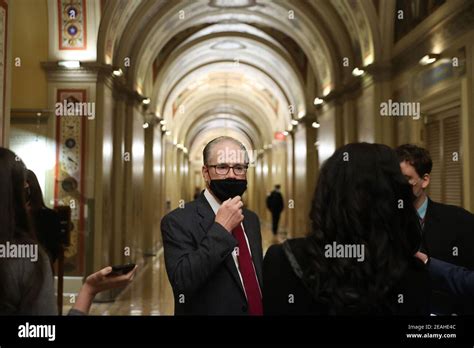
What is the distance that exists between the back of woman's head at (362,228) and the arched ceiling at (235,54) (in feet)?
10.6

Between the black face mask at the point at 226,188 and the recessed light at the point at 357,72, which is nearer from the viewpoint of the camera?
the black face mask at the point at 226,188

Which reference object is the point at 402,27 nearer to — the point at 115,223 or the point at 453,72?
the point at 453,72

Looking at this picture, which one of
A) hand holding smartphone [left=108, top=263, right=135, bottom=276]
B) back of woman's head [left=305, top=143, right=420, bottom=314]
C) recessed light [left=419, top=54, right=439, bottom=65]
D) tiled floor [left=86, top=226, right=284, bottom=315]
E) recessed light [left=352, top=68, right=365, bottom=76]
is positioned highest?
recessed light [left=352, top=68, right=365, bottom=76]

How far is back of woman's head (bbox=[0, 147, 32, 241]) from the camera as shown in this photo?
202cm

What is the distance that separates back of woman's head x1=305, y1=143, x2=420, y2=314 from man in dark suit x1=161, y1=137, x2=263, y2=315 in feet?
1.81

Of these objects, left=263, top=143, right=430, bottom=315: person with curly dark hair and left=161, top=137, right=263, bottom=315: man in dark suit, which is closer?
left=263, top=143, right=430, bottom=315: person with curly dark hair

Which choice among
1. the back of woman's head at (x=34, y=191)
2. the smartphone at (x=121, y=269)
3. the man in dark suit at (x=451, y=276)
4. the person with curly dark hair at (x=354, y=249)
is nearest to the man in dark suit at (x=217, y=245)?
the smartphone at (x=121, y=269)

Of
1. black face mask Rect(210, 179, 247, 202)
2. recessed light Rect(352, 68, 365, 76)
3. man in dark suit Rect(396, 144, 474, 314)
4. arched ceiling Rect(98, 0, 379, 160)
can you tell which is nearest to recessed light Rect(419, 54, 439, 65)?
arched ceiling Rect(98, 0, 379, 160)

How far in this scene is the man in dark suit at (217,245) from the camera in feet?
6.40

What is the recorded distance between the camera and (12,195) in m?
2.04

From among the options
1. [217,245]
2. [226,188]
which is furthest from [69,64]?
[217,245]

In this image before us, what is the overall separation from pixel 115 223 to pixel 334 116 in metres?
3.05

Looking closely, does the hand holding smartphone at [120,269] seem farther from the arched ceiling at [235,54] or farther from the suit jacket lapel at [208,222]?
the arched ceiling at [235,54]

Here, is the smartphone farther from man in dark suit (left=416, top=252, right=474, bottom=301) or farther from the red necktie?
man in dark suit (left=416, top=252, right=474, bottom=301)
